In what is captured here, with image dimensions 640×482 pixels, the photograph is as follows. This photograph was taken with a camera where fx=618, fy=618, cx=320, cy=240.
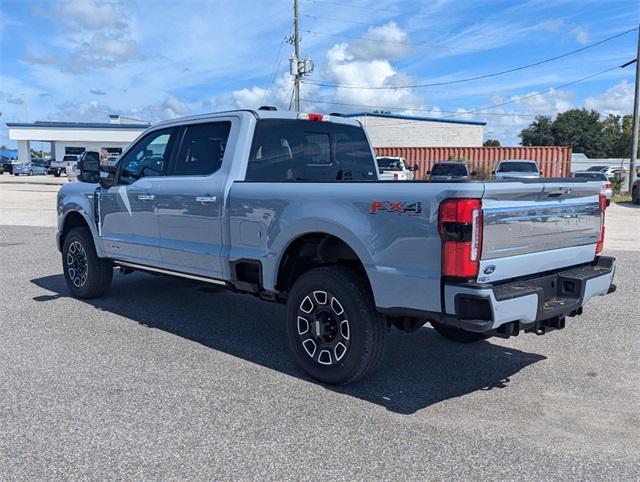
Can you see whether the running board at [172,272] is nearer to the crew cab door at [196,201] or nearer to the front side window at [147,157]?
the crew cab door at [196,201]

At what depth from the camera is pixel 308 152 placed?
19.6 feet

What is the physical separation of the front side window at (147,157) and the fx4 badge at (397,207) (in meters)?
2.83

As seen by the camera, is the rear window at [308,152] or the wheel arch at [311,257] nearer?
the wheel arch at [311,257]

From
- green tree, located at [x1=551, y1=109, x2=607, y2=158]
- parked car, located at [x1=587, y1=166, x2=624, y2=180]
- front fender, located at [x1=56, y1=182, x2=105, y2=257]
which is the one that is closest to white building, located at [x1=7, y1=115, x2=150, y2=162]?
parked car, located at [x1=587, y1=166, x2=624, y2=180]

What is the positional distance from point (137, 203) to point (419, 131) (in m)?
52.2

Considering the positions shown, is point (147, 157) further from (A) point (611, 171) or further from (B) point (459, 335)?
(A) point (611, 171)

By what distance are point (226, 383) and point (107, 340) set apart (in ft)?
5.62

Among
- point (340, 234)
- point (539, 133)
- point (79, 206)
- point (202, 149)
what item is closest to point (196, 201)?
point (202, 149)

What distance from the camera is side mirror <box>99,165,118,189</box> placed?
6.83m

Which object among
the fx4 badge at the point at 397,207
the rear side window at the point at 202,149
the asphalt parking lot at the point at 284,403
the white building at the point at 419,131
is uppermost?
the white building at the point at 419,131

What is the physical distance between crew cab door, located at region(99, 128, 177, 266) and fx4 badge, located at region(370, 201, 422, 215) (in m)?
2.79

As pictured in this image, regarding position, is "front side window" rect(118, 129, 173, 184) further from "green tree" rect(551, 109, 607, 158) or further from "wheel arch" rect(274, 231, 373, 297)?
"green tree" rect(551, 109, 607, 158)

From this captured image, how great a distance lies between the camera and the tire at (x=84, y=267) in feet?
24.0

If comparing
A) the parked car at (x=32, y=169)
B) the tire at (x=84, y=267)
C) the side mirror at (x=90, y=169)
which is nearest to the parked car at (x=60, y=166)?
the parked car at (x=32, y=169)
